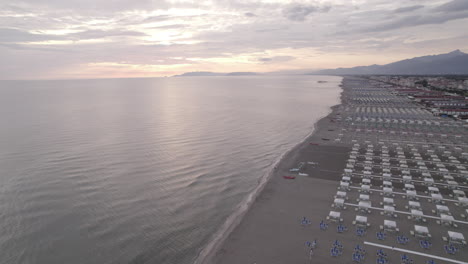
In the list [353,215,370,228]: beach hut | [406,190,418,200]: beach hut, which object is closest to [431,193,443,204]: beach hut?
[406,190,418,200]: beach hut

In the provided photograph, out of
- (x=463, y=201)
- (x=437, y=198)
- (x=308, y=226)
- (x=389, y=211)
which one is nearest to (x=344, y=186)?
(x=389, y=211)

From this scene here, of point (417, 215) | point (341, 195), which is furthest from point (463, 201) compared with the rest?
point (341, 195)

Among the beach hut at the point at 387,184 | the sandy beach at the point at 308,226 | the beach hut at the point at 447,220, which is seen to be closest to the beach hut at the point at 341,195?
the sandy beach at the point at 308,226

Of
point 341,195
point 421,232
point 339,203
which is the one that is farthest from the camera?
point 341,195

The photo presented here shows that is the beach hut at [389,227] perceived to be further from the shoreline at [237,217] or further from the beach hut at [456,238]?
the shoreline at [237,217]

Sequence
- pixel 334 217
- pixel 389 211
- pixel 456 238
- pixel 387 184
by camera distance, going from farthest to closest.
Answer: pixel 387 184
pixel 389 211
pixel 334 217
pixel 456 238

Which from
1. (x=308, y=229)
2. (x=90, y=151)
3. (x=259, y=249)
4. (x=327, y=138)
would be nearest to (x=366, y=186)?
(x=308, y=229)

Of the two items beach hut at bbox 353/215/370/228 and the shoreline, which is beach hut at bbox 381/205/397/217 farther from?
the shoreline

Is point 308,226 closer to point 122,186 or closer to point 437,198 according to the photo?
point 437,198

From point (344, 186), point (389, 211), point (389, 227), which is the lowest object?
point (389, 227)

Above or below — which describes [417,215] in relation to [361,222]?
above

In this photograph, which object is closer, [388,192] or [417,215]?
[417,215]
